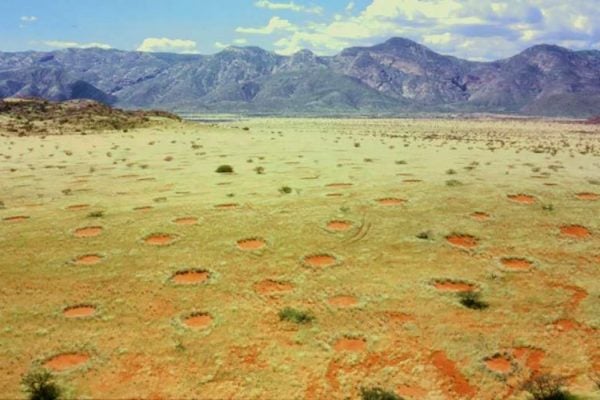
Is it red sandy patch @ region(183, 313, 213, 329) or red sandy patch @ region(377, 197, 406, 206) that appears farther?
red sandy patch @ region(377, 197, 406, 206)

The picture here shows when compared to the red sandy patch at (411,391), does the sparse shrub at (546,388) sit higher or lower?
higher

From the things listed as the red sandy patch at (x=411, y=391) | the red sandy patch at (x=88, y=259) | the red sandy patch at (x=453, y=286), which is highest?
the red sandy patch at (x=453, y=286)

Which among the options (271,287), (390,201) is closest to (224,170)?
(390,201)

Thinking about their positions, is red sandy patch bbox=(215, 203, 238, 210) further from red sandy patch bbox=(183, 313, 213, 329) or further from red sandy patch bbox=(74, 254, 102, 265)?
red sandy patch bbox=(183, 313, 213, 329)

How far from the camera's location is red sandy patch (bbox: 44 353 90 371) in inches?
558

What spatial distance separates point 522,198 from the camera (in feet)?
99.3

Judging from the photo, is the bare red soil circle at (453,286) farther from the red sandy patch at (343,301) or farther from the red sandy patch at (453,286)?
the red sandy patch at (343,301)

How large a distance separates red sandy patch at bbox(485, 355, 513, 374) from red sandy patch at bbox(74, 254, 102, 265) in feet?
49.3

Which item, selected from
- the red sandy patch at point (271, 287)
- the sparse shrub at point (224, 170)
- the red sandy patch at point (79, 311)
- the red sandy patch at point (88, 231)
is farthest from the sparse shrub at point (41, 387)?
the sparse shrub at point (224, 170)

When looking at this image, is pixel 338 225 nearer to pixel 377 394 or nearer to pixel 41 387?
pixel 377 394

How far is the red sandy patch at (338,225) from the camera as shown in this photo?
2469 centimetres

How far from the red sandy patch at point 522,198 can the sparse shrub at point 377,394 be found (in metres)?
19.7

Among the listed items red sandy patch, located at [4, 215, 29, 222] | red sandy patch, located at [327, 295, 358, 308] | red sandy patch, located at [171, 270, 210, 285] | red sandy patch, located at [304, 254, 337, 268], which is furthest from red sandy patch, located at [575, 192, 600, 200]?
red sandy patch, located at [4, 215, 29, 222]

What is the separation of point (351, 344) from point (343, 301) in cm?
257
